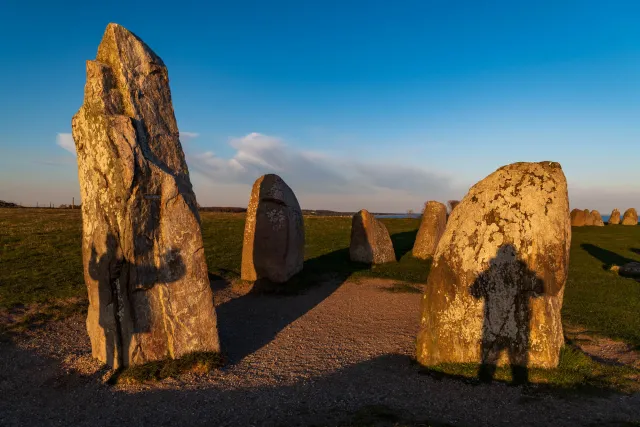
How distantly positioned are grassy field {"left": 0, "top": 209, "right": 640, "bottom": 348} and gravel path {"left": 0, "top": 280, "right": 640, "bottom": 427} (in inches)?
159

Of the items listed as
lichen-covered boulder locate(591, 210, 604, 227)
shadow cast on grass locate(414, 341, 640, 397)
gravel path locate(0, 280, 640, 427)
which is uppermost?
lichen-covered boulder locate(591, 210, 604, 227)

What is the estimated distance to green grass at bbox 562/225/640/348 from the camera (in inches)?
445

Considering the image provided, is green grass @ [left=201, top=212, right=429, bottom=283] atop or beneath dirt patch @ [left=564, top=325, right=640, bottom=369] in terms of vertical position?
atop

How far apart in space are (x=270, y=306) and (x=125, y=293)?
243 inches

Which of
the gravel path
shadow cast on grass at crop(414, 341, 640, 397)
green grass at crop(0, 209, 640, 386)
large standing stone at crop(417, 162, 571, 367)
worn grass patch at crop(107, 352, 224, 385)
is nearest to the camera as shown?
the gravel path

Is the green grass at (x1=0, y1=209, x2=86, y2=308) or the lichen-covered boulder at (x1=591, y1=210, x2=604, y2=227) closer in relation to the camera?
the green grass at (x1=0, y1=209, x2=86, y2=308)

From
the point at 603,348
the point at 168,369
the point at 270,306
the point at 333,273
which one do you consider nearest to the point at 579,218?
the point at 333,273

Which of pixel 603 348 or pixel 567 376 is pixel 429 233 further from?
pixel 567 376

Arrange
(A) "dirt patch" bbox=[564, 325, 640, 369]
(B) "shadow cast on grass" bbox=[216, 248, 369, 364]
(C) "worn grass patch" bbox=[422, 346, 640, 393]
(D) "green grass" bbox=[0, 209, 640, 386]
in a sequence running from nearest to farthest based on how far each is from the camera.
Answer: (C) "worn grass patch" bbox=[422, 346, 640, 393] → (A) "dirt patch" bbox=[564, 325, 640, 369] → (B) "shadow cast on grass" bbox=[216, 248, 369, 364] → (D) "green grass" bbox=[0, 209, 640, 386]

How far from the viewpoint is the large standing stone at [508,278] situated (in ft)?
25.5

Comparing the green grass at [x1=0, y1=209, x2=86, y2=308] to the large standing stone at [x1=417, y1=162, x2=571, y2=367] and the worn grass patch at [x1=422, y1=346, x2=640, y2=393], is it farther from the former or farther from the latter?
the worn grass patch at [x1=422, y1=346, x2=640, y2=393]

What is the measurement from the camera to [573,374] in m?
7.57

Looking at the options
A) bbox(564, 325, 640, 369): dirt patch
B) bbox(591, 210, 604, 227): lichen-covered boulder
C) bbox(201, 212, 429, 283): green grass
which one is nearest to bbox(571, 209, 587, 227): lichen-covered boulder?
bbox(591, 210, 604, 227): lichen-covered boulder

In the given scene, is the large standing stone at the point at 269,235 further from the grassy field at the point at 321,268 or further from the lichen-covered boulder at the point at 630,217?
the lichen-covered boulder at the point at 630,217
